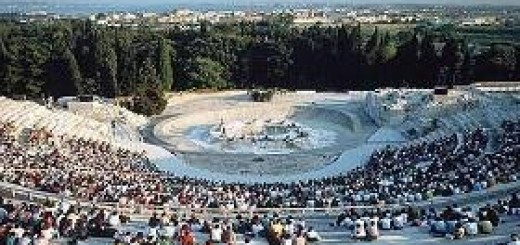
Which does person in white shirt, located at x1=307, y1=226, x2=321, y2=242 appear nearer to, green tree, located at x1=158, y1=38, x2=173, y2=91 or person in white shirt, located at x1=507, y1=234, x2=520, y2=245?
person in white shirt, located at x1=507, y1=234, x2=520, y2=245

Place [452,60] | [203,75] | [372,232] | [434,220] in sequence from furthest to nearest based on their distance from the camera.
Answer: [203,75] → [452,60] → [434,220] → [372,232]

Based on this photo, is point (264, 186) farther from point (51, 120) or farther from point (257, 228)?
point (51, 120)

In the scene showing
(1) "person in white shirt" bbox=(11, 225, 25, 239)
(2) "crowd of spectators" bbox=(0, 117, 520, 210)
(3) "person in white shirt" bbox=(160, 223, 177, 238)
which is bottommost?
(2) "crowd of spectators" bbox=(0, 117, 520, 210)

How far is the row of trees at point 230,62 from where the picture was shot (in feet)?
208

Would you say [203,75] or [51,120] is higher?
[203,75]

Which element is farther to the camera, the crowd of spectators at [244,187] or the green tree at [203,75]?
the green tree at [203,75]

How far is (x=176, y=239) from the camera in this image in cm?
1969

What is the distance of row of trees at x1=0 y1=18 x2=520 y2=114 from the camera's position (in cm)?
6338

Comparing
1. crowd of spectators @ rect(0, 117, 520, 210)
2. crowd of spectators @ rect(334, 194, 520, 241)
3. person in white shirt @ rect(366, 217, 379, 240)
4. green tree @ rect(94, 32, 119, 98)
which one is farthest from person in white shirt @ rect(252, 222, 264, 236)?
green tree @ rect(94, 32, 119, 98)

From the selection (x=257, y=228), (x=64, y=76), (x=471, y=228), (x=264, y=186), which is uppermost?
(x=64, y=76)

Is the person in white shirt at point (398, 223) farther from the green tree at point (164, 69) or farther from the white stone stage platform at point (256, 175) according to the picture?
the green tree at point (164, 69)

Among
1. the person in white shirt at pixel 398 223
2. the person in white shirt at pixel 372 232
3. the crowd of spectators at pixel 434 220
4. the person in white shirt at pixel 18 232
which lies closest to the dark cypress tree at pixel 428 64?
the crowd of spectators at pixel 434 220

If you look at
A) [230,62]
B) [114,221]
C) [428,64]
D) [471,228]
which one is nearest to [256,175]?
[114,221]

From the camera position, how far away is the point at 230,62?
7194 cm
